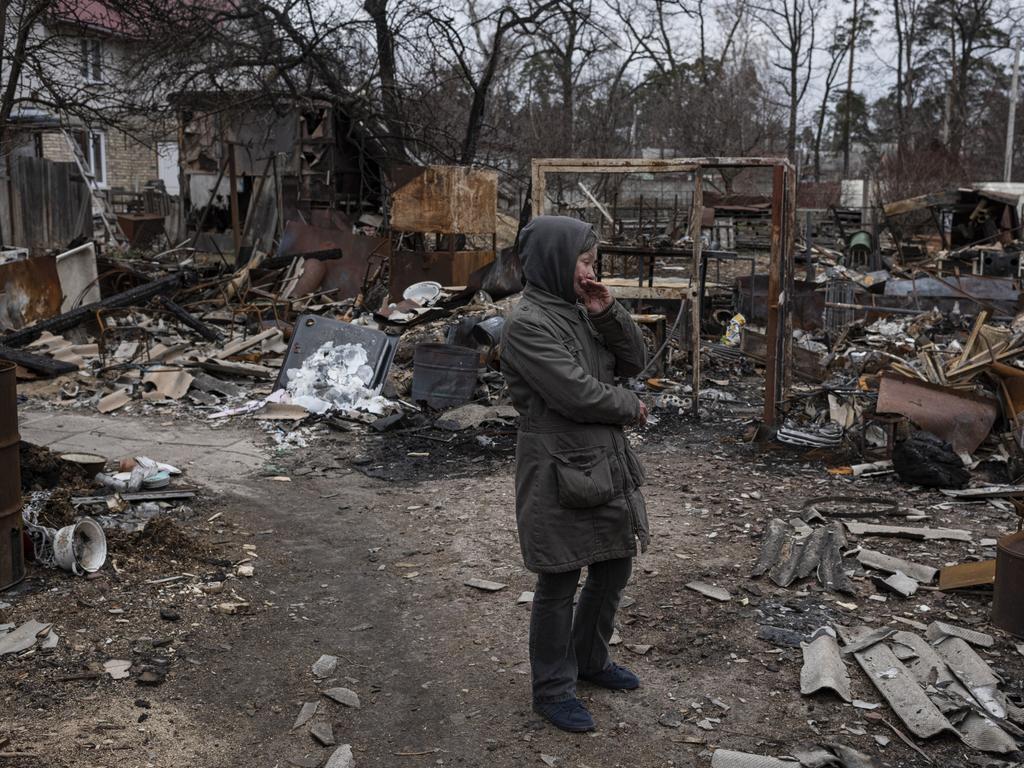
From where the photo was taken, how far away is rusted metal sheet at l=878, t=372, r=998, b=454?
7496 mm

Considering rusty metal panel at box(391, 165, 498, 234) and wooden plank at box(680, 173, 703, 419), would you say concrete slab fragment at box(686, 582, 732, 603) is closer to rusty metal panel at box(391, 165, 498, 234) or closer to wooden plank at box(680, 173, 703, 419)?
wooden plank at box(680, 173, 703, 419)

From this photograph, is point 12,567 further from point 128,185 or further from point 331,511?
point 128,185

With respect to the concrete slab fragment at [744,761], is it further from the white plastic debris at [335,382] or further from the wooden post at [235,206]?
the wooden post at [235,206]

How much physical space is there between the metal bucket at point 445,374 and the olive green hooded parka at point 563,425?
20.3 feet

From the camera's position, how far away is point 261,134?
1800cm

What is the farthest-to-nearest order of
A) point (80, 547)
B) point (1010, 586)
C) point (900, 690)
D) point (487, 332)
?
1. point (487, 332)
2. point (80, 547)
3. point (1010, 586)
4. point (900, 690)

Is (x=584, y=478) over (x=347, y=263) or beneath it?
beneath

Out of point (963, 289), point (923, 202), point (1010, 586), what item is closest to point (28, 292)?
point (1010, 586)

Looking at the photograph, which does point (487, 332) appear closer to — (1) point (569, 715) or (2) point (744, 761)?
(1) point (569, 715)

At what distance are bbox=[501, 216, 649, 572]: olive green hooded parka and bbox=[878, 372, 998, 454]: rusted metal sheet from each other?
16.0 feet

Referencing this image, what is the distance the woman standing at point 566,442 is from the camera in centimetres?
335

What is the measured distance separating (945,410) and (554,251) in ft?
17.3

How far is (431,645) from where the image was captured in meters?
4.47

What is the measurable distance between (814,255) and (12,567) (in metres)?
20.1
